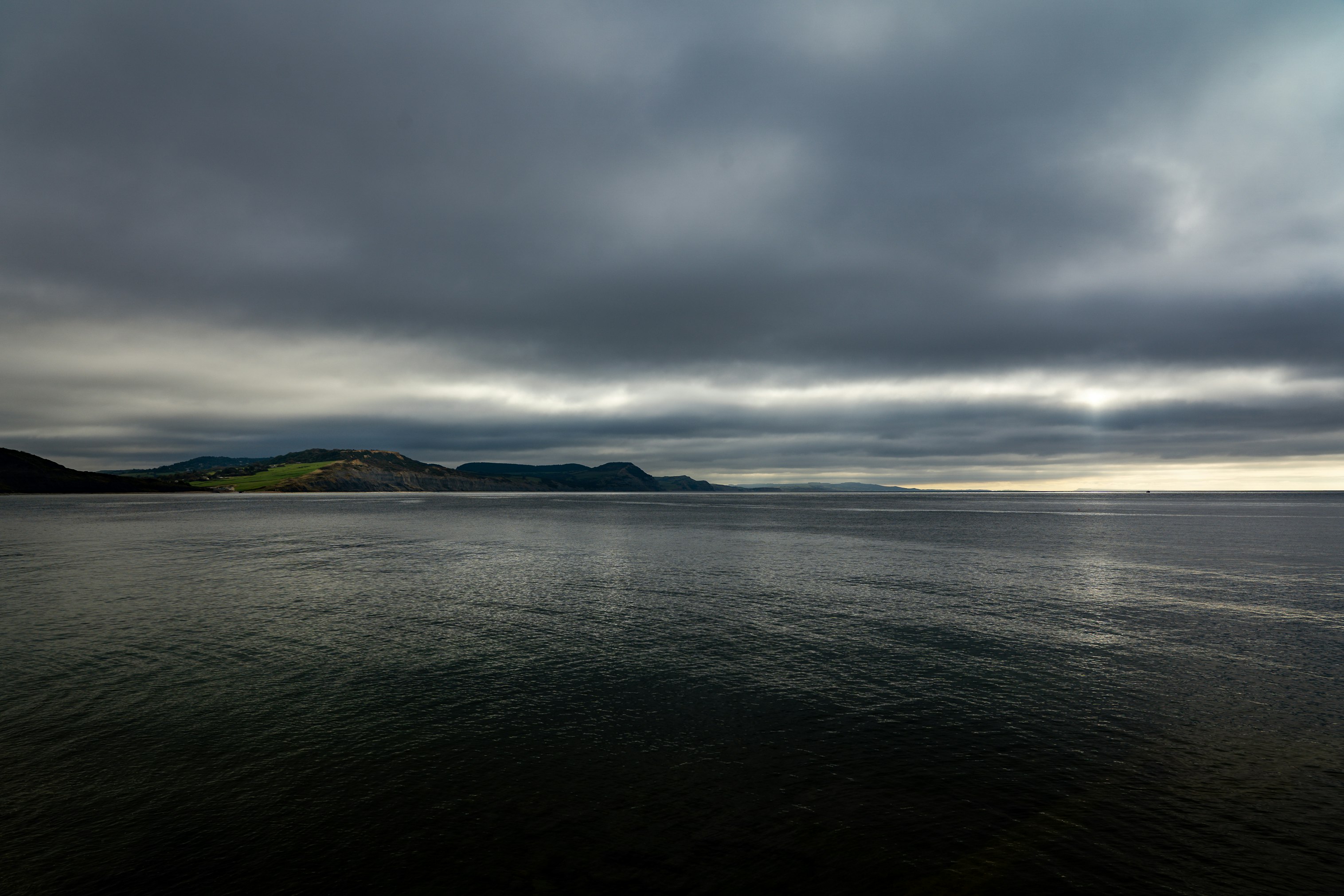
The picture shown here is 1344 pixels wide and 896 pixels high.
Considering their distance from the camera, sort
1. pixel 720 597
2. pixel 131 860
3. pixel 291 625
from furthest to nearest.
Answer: pixel 720 597, pixel 291 625, pixel 131 860

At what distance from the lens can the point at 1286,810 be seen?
15.9 metres

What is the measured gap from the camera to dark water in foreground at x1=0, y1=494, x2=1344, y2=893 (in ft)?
45.2

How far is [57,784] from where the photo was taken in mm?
16547

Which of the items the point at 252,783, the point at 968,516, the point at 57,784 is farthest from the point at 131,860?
the point at 968,516

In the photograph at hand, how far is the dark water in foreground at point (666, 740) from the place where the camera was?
13789 mm

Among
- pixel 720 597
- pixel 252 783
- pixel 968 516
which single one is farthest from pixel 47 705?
pixel 968 516

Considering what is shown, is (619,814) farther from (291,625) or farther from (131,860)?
(291,625)

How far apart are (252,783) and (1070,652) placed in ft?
109

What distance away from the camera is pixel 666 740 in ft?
65.7

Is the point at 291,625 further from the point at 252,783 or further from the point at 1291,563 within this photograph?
the point at 1291,563

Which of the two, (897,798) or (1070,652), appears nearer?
(897,798)

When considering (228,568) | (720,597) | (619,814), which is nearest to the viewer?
(619,814)

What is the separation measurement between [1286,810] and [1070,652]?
15.3m

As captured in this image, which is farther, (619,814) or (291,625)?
(291,625)
